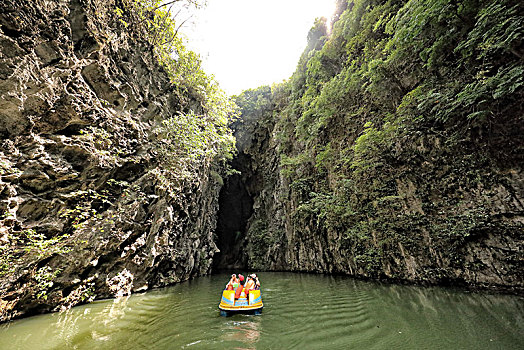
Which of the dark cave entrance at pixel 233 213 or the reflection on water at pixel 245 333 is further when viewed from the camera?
the dark cave entrance at pixel 233 213

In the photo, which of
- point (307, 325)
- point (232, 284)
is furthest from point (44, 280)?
point (307, 325)

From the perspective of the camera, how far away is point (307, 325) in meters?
4.41

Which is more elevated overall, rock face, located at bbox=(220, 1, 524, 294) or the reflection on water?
rock face, located at bbox=(220, 1, 524, 294)

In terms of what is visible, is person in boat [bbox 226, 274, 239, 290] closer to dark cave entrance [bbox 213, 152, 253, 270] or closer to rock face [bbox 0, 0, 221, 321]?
rock face [bbox 0, 0, 221, 321]

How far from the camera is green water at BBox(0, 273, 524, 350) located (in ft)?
11.5

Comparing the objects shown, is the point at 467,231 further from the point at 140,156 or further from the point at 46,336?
the point at 140,156

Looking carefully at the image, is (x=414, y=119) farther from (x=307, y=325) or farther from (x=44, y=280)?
(x=44, y=280)

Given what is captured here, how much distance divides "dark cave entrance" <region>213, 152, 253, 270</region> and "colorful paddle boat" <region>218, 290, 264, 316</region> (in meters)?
18.7

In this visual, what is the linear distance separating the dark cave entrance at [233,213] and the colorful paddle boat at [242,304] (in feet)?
61.4

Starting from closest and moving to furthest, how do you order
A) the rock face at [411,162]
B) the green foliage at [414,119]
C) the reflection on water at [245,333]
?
1. the reflection on water at [245,333]
2. the green foliage at [414,119]
3. the rock face at [411,162]

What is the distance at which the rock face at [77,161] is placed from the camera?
526 centimetres

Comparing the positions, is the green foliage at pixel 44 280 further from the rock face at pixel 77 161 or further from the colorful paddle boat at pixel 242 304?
the colorful paddle boat at pixel 242 304

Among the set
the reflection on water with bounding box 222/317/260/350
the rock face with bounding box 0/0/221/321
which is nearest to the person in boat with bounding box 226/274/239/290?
the reflection on water with bounding box 222/317/260/350

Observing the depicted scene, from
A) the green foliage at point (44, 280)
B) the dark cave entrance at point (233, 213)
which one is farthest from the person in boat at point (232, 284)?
the dark cave entrance at point (233, 213)
